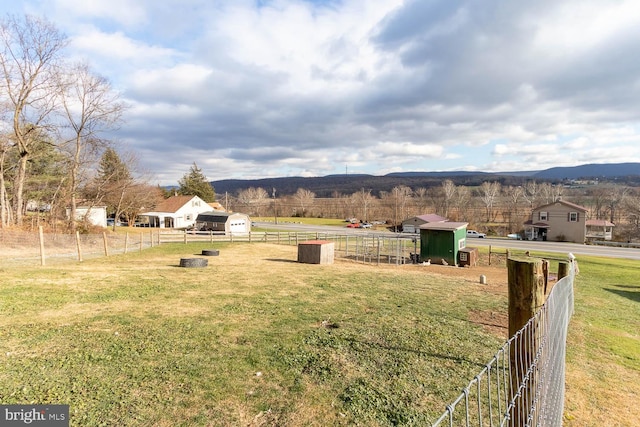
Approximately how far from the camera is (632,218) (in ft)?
198

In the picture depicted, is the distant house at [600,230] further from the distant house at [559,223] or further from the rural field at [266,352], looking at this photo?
the rural field at [266,352]

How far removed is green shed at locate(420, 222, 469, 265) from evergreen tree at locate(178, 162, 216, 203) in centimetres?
6016

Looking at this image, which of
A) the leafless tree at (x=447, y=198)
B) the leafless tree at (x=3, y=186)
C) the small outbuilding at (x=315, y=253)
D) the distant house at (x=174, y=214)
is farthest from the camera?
the leafless tree at (x=447, y=198)

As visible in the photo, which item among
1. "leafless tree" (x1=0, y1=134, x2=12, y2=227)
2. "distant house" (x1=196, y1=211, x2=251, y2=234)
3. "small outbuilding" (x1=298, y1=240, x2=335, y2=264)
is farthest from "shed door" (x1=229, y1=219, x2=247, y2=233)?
"small outbuilding" (x1=298, y1=240, x2=335, y2=264)

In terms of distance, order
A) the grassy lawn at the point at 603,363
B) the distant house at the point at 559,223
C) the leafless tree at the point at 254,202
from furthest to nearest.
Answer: the leafless tree at the point at 254,202, the distant house at the point at 559,223, the grassy lawn at the point at 603,363

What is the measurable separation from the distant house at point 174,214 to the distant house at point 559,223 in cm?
5789

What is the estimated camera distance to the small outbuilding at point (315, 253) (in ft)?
63.1

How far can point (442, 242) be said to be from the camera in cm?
2422

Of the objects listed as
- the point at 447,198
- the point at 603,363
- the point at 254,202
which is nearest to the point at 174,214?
the point at 603,363

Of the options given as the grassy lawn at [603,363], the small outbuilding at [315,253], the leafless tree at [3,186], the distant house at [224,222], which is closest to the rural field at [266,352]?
the grassy lawn at [603,363]

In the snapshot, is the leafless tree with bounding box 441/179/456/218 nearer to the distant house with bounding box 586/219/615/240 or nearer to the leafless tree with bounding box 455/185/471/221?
the leafless tree with bounding box 455/185/471/221

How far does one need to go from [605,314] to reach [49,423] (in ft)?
47.7

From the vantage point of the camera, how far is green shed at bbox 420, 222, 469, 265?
2383 centimetres

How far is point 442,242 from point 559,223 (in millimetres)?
39249
